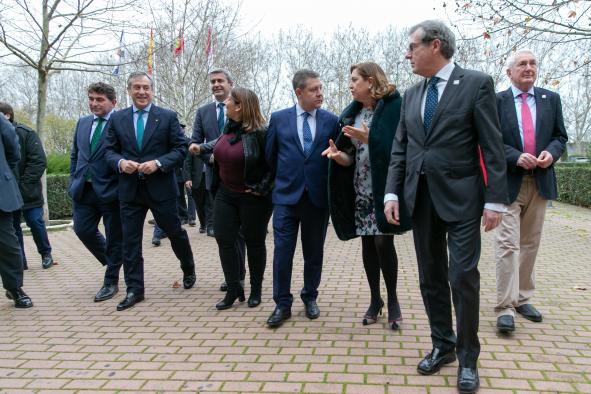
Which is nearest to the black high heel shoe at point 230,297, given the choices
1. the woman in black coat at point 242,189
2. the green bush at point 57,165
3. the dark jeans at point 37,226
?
the woman in black coat at point 242,189

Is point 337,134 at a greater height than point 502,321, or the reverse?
point 337,134

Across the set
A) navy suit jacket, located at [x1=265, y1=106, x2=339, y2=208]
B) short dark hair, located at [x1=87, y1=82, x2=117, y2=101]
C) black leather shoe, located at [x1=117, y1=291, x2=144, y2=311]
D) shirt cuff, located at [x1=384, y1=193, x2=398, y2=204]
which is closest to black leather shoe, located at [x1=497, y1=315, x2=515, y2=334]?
shirt cuff, located at [x1=384, y1=193, x2=398, y2=204]

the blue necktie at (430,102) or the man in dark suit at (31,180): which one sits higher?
the blue necktie at (430,102)

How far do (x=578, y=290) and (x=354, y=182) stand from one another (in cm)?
289

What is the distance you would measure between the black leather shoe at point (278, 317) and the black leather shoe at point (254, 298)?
1.83 ft

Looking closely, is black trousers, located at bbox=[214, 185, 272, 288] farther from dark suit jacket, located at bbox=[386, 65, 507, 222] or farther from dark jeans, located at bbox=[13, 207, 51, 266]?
dark jeans, located at bbox=[13, 207, 51, 266]

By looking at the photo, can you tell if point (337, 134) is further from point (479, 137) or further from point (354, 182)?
point (479, 137)

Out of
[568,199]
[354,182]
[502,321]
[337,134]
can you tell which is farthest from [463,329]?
[568,199]

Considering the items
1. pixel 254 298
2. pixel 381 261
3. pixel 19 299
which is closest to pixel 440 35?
pixel 381 261

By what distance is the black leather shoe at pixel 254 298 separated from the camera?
16.1 feet

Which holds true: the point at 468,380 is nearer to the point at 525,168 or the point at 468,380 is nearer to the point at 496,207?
the point at 496,207

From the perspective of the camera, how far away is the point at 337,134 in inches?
176

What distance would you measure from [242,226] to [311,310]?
1.03 metres

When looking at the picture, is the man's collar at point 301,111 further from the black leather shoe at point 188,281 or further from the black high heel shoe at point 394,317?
the black leather shoe at point 188,281
